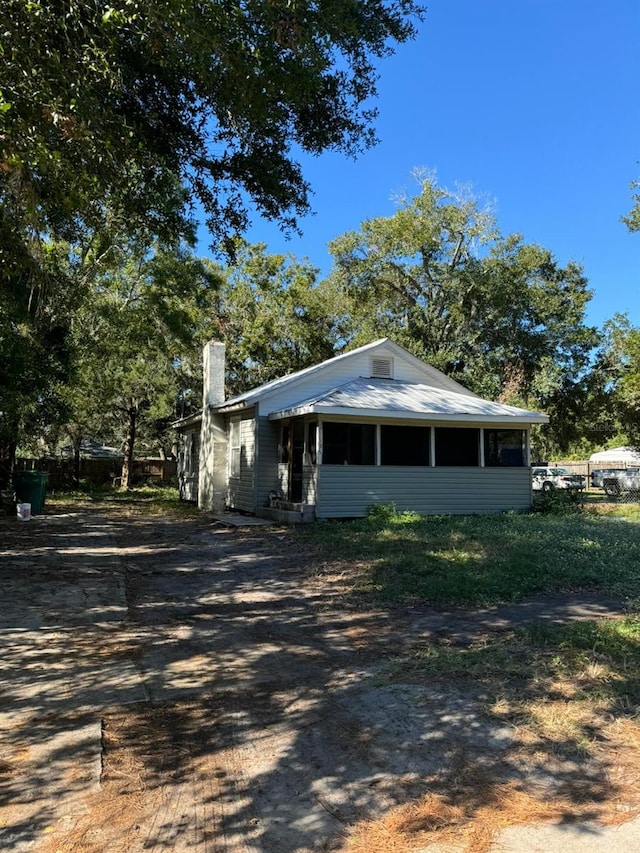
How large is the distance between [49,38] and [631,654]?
6097 mm

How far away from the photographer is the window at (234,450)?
16.1 meters

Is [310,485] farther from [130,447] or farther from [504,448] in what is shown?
[130,447]

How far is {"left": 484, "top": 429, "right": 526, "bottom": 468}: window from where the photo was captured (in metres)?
14.9

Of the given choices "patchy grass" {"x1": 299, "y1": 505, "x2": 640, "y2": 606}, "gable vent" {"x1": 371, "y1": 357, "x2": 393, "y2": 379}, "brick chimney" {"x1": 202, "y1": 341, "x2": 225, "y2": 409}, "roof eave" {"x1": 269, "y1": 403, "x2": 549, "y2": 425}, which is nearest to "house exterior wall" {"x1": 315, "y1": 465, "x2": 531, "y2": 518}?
"patchy grass" {"x1": 299, "y1": 505, "x2": 640, "y2": 606}

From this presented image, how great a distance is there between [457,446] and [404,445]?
1422mm

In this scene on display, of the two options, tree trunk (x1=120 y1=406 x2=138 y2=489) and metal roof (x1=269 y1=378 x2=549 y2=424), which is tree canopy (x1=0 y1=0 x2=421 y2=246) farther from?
tree trunk (x1=120 y1=406 x2=138 y2=489)

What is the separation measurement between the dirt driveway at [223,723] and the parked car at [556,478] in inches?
→ 826

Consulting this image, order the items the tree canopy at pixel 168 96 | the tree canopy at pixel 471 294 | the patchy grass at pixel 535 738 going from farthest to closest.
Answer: the tree canopy at pixel 471 294 → the tree canopy at pixel 168 96 → the patchy grass at pixel 535 738

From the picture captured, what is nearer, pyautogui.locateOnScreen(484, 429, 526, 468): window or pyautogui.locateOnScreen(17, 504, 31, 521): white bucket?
pyautogui.locateOnScreen(17, 504, 31, 521): white bucket

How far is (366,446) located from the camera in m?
13.7

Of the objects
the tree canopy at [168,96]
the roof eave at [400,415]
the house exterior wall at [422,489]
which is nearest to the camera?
the tree canopy at [168,96]

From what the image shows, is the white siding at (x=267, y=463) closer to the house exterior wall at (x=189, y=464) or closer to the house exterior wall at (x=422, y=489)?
the house exterior wall at (x=422, y=489)

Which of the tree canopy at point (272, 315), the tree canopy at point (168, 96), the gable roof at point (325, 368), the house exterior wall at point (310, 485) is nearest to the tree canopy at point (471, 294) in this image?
the tree canopy at point (272, 315)

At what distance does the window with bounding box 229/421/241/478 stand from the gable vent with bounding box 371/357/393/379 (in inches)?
152
